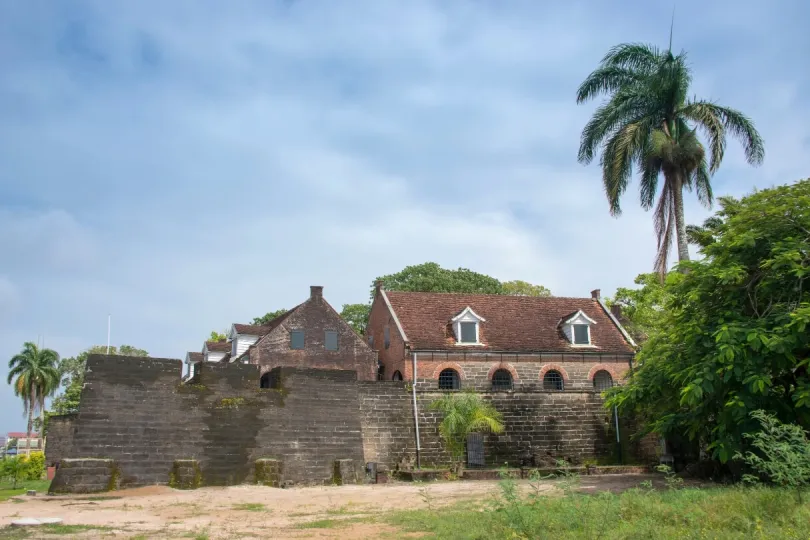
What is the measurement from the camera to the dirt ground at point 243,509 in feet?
34.8

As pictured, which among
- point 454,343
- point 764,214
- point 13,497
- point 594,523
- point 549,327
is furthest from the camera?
point 549,327

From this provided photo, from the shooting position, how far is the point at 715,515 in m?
9.10

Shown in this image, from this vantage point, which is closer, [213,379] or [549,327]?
[213,379]

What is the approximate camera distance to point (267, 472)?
65.5 ft

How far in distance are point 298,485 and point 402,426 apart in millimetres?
6095

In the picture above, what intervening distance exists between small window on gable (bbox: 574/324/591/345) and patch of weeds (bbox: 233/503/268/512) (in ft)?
65.9

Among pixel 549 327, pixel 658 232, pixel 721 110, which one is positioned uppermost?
pixel 721 110

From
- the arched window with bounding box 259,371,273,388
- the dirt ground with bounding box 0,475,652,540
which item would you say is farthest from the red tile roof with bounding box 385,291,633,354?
the dirt ground with bounding box 0,475,652,540

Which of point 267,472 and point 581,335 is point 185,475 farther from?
point 581,335

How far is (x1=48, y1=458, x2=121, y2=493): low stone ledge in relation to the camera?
17.2 meters

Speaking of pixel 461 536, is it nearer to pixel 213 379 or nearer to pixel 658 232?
pixel 213 379

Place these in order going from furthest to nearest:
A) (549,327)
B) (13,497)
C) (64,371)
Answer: (64,371)
(549,327)
(13,497)

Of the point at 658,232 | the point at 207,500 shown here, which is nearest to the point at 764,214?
the point at 658,232

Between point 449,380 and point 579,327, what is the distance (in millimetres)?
6784
